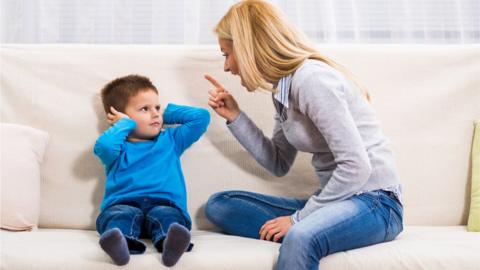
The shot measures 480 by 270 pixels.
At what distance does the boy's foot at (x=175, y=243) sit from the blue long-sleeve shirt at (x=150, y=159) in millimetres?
346

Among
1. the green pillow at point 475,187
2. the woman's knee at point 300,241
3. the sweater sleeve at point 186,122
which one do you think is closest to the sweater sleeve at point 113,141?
the sweater sleeve at point 186,122

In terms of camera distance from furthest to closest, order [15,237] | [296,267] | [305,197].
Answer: [305,197] → [15,237] → [296,267]

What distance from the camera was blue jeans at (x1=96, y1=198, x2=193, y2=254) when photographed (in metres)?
1.50

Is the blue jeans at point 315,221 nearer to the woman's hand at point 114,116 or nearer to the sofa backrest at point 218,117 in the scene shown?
the sofa backrest at point 218,117

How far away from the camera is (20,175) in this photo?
1812 mm

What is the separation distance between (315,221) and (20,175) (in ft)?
2.99

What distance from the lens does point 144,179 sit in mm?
1781

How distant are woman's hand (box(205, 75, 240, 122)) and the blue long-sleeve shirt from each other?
0.23 ft

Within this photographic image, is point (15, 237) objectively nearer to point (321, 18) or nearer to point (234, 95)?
point (234, 95)

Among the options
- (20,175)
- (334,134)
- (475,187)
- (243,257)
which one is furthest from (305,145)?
(20,175)

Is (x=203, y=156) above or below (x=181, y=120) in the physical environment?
below

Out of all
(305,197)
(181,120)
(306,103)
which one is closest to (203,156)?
(181,120)

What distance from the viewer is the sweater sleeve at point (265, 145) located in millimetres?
1817

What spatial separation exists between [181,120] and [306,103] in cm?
49
